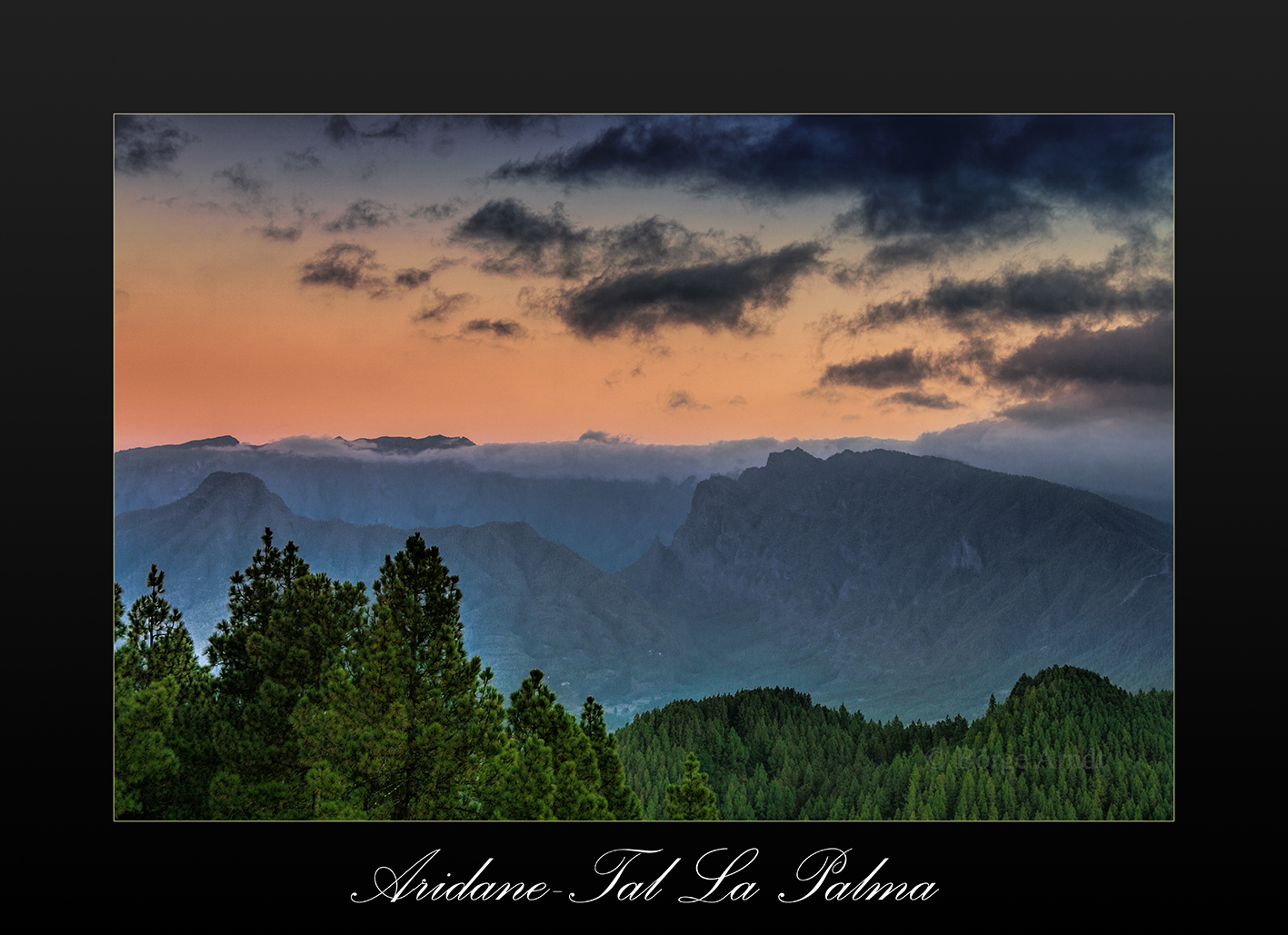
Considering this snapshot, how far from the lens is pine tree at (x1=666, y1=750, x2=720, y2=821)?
888 cm

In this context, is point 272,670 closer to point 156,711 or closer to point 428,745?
point 156,711

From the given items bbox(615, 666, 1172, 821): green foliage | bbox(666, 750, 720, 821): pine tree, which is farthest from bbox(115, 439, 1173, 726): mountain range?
bbox(666, 750, 720, 821): pine tree

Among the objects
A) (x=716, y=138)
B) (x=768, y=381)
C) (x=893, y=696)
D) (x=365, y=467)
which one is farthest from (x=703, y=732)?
(x=716, y=138)

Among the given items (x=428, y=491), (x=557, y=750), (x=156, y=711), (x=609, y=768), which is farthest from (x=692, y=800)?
(x=156, y=711)

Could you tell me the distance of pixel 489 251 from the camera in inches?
382

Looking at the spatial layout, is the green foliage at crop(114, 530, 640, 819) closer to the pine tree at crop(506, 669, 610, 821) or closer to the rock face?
the pine tree at crop(506, 669, 610, 821)

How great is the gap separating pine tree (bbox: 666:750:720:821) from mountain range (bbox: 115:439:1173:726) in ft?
6.30

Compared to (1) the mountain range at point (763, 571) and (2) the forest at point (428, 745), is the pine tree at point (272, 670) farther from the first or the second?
(1) the mountain range at point (763, 571)

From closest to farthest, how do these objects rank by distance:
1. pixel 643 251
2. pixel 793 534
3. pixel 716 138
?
1. pixel 716 138
2. pixel 643 251
3. pixel 793 534

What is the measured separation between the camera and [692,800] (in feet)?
29.4

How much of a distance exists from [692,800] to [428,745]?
9.80ft

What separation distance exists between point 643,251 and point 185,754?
7.64 m
